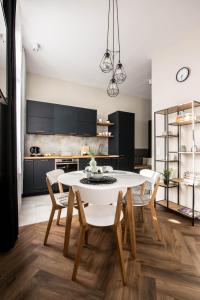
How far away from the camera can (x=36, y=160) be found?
355cm

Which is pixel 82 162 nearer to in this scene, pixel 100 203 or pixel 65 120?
pixel 65 120

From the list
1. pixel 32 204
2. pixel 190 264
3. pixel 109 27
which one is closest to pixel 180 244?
pixel 190 264

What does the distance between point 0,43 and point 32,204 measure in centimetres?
270

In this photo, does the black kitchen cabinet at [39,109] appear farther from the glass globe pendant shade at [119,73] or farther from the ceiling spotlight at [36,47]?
the glass globe pendant shade at [119,73]

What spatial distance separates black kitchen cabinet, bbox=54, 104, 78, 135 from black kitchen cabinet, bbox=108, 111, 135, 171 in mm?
1297

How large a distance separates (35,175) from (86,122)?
78.3 inches

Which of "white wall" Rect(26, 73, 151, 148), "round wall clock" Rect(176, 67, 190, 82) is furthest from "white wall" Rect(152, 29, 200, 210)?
"white wall" Rect(26, 73, 151, 148)

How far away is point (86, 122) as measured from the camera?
439 cm

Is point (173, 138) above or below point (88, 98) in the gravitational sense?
below

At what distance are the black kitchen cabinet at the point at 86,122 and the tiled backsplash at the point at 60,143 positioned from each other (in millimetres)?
398

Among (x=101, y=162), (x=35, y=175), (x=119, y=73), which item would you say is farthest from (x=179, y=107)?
(x=35, y=175)

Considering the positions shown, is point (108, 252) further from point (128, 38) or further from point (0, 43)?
Result: point (128, 38)

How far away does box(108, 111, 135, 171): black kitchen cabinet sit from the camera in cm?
467

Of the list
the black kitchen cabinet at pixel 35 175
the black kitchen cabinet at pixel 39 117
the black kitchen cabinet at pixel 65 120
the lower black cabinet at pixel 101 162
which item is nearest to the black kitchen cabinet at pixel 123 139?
the lower black cabinet at pixel 101 162
